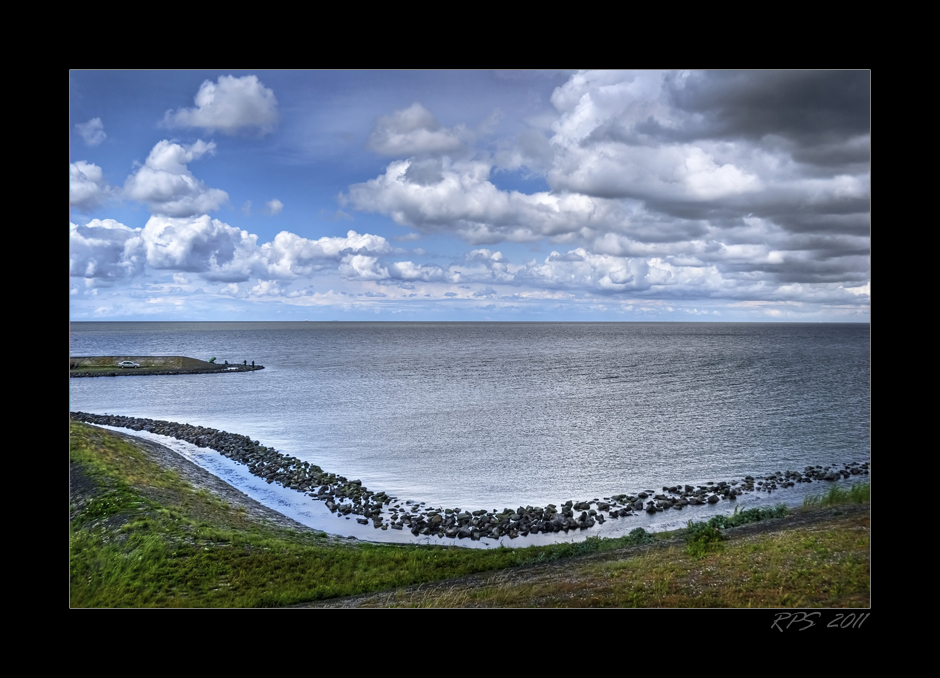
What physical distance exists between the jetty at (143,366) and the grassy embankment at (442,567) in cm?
5473

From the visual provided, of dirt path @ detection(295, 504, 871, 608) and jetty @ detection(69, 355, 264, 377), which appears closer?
dirt path @ detection(295, 504, 871, 608)

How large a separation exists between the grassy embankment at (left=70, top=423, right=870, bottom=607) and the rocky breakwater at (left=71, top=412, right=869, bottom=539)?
7.86 ft

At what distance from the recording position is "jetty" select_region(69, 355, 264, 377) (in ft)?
191

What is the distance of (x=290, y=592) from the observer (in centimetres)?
884

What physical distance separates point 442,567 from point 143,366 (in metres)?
64.3

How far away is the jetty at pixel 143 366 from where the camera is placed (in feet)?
191

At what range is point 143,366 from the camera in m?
62.4

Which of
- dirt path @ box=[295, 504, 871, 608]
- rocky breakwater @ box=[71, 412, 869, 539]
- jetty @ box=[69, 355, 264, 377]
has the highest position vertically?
jetty @ box=[69, 355, 264, 377]

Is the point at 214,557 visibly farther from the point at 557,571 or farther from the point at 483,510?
the point at 483,510

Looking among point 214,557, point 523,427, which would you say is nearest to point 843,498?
point 214,557

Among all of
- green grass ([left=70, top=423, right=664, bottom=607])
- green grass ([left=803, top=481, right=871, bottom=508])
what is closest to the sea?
green grass ([left=803, top=481, right=871, bottom=508])

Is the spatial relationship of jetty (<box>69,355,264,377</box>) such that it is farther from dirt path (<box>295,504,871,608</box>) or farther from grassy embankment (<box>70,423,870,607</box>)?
dirt path (<box>295,504,871,608</box>)
